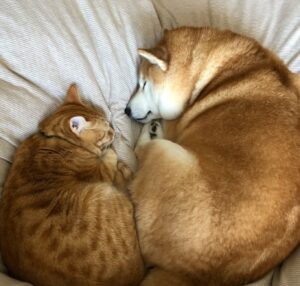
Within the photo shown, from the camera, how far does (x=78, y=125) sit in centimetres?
206

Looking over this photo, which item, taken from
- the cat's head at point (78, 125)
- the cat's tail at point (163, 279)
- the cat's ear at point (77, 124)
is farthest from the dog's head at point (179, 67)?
the cat's tail at point (163, 279)

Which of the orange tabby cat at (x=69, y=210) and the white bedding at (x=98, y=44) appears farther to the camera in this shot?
the white bedding at (x=98, y=44)

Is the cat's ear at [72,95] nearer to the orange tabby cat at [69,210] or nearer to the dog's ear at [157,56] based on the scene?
the orange tabby cat at [69,210]

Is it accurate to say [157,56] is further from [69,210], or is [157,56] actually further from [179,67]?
[69,210]

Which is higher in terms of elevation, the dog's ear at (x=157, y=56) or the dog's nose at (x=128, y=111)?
the dog's ear at (x=157, y=56)

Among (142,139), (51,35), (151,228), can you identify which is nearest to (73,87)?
(51,35)

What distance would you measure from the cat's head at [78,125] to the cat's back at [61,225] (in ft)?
0.28

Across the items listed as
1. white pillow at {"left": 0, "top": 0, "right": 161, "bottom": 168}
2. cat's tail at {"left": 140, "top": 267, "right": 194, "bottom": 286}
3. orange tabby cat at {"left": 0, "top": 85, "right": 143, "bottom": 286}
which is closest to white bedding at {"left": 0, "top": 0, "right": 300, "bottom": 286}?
white pillow at {"left": 0, "top": 0, "right": 161, "bottom": 168}

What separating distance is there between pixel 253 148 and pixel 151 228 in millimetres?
533

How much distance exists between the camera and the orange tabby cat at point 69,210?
1649mm

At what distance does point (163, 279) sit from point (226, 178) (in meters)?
0.47

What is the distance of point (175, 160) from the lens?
74.7 inches

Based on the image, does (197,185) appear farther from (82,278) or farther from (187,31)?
(187,31)

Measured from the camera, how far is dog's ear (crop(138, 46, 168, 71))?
86.0 inches
